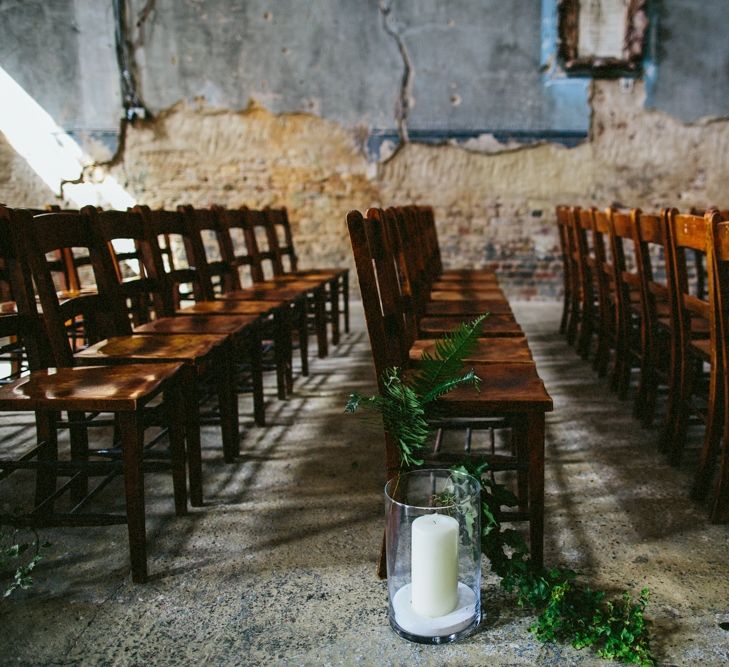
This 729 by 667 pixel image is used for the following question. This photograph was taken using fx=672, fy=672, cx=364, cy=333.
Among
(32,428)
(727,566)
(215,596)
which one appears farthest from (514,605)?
(32,428)

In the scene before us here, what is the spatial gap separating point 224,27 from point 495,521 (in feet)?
20.0

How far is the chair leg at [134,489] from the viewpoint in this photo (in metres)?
1.72

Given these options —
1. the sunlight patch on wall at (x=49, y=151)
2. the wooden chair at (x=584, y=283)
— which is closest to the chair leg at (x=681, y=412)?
the wooden chair at (x=584, y=283)

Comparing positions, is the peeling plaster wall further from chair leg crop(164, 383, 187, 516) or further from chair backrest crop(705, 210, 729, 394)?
chair leg crop(164, 383, 187, 516)

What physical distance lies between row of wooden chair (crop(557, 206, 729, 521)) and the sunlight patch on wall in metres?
4.72

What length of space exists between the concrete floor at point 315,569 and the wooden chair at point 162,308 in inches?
16.8

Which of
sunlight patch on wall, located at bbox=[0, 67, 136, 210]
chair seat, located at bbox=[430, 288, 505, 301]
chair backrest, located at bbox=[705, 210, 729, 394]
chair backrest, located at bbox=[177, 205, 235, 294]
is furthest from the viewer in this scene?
sunlight patch on wall, located at bbox=[0, 67, 136, 210]

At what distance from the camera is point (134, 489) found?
1.75 meters

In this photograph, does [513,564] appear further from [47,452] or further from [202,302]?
[202,302]

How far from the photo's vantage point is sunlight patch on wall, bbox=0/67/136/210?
664cm

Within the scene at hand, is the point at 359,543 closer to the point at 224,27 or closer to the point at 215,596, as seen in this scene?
the point at 215,596

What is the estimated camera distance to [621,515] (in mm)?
2166

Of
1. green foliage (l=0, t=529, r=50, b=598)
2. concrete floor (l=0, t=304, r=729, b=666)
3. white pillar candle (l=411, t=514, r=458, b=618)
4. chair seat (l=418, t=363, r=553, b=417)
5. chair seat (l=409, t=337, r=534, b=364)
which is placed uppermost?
chair seat (l=409, t=337, r=534, b=364)

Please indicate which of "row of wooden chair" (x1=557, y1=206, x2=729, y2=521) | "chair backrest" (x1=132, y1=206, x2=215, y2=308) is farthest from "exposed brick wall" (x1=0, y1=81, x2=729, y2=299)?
"chair backrest" (x1=132, y1=206, x2=215, y2=308)
